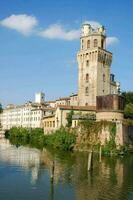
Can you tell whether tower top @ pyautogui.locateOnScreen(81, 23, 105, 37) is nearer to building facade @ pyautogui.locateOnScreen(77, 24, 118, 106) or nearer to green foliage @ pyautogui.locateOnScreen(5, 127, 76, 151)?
building facade @ pyautogui.locateOnScreen(77, 24, 118, 106)

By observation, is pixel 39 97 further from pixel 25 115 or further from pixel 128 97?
pixel 128 97

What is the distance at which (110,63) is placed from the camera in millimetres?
79188

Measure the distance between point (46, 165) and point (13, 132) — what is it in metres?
61.0

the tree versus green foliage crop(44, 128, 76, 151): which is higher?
the tree

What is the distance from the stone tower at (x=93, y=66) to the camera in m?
75.6

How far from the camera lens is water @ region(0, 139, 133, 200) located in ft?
89.2

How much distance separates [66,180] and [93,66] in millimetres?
45908

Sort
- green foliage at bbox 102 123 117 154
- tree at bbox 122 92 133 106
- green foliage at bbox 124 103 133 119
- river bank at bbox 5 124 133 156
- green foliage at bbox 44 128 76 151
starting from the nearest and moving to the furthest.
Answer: green foliage at bbox 102 123 117 154, river bank at bbox 5 124 133 156, green foliage at bbox 44 128 76 151, green foliage at bbox 124 103 133 119, tree at bbox 122 92 133 106

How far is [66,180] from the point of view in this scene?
32.6m

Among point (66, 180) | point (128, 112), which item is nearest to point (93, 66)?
point (128, 112)

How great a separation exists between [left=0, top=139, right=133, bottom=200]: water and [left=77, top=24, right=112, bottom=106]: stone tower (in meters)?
29.6

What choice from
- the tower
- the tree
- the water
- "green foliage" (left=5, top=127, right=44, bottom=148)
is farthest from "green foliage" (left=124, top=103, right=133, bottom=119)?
the tower

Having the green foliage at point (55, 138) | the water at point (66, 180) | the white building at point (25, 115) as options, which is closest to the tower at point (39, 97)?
the white building at point (25, 115)

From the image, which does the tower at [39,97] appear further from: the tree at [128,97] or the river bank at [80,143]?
the river bank at [80,143]
